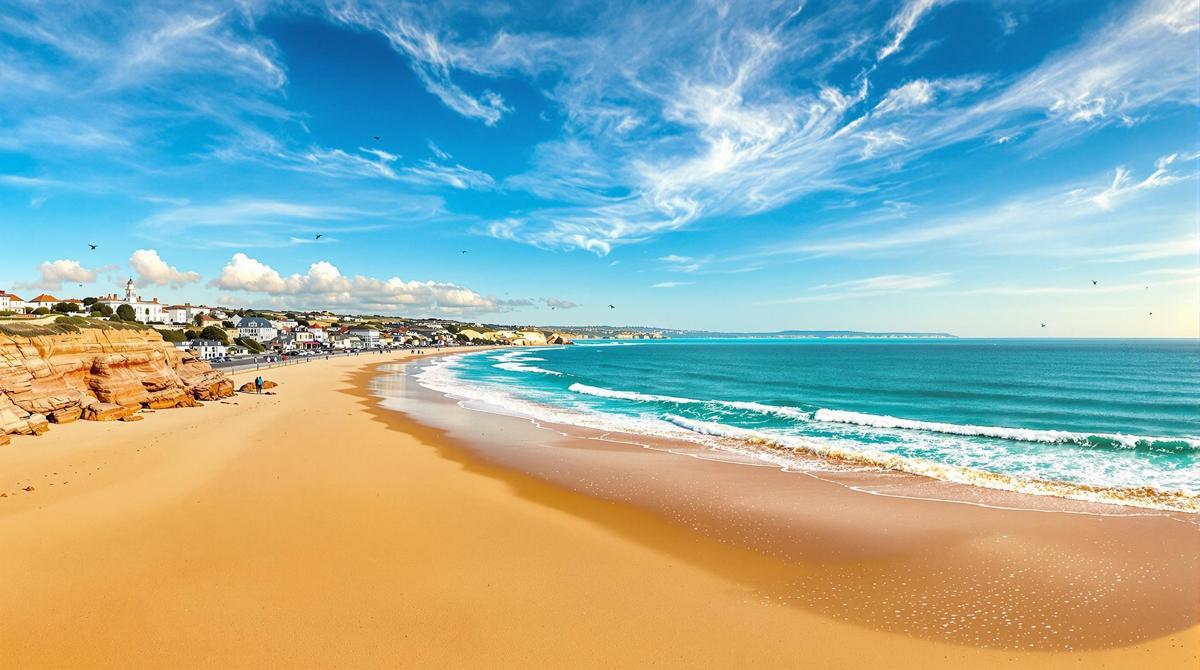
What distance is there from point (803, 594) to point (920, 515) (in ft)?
17.3

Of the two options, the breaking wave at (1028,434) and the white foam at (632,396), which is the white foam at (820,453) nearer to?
the breaking wave at (1028,434)

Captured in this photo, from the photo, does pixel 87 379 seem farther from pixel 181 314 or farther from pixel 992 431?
pixel 181 314

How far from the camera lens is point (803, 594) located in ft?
24.4

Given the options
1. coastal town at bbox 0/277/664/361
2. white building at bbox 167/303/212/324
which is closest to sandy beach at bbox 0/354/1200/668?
coastal town at bbox 0/277/664/361

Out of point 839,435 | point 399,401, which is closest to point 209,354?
point 399,401

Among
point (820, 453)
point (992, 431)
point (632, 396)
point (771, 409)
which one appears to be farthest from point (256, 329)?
point (992, 431)

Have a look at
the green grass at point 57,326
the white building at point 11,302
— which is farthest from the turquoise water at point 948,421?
the white building at point 11,302

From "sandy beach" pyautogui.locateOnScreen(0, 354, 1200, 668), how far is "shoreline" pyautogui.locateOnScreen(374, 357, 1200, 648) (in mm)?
83

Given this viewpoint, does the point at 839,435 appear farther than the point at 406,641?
Yes

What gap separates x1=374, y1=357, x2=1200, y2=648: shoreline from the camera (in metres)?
6.84

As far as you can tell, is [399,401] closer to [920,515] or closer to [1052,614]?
[920,515]

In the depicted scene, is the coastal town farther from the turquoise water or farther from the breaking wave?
the breaking wave

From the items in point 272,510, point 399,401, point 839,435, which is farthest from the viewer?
point 399,401

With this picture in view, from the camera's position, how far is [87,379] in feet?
70.2
